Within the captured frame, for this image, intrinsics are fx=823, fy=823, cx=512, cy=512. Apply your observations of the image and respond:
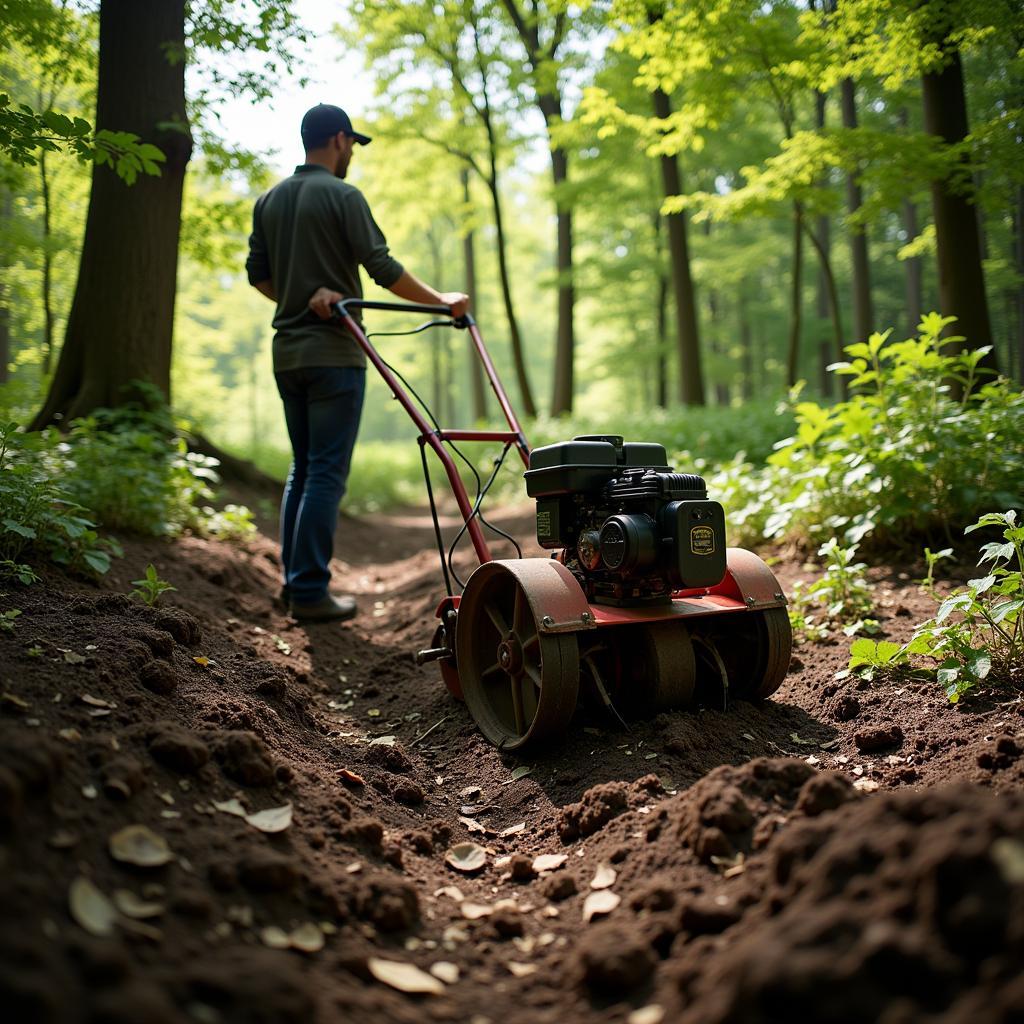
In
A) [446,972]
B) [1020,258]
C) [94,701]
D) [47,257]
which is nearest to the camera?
[446,972]

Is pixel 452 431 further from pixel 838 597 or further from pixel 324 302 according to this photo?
pixel 838 597

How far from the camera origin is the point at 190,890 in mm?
1610

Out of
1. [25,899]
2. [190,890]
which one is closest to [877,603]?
[190,890]

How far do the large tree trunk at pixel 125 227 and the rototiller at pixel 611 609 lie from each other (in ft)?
11.8

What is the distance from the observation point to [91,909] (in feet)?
4.72

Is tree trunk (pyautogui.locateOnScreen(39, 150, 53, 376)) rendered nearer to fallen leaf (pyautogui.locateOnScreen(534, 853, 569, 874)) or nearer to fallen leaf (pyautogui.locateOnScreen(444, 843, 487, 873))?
fallen leaf (pyautogui.locateOnScreen(444, 843, 487, 873))

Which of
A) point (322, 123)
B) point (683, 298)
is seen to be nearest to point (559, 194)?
point (683, 298)

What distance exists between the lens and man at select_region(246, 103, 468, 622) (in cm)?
438

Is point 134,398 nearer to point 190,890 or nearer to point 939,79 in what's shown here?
point 190,890

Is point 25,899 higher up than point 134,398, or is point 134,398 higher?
point 134,398

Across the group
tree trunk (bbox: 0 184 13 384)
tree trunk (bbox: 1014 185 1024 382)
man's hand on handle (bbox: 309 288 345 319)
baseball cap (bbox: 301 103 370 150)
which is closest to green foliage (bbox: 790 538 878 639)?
man's hand on handle (bbox: 309 288 345 319)

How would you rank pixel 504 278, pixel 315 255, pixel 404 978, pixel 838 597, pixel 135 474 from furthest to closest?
pixel 504 278
pixel 135 474
pixel 315 255
pixel 838 597
pixel 404 978

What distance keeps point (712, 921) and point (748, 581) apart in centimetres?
167

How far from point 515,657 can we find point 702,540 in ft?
2.68
